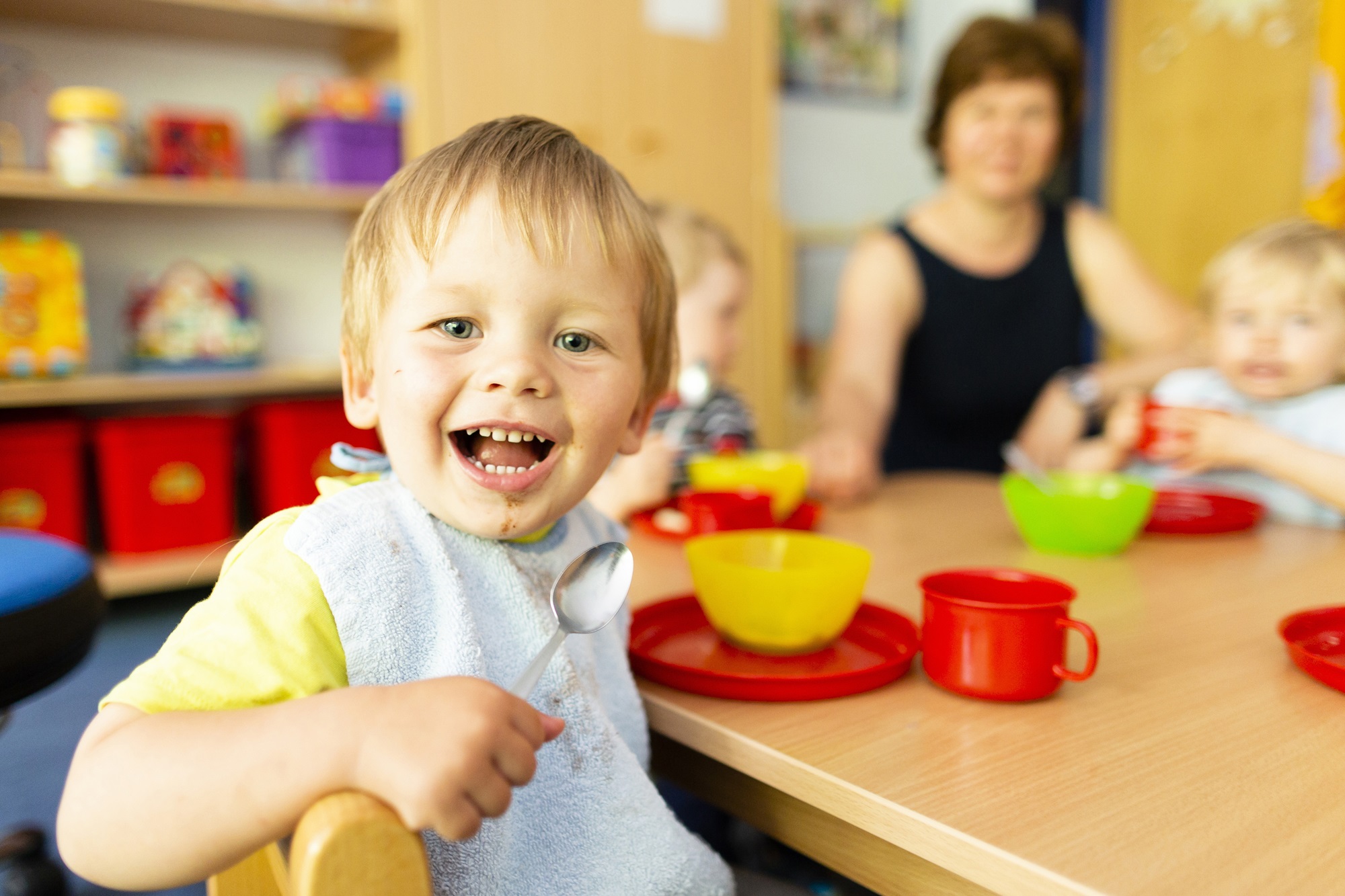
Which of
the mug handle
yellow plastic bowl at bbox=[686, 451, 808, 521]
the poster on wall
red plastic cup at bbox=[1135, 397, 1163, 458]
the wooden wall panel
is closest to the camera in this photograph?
the mug handle

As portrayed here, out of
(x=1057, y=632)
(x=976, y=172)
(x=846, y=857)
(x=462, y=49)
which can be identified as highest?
(x=462, y=49)

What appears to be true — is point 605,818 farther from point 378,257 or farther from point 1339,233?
point 1339,233

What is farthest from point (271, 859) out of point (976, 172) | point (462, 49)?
point (462, 49)

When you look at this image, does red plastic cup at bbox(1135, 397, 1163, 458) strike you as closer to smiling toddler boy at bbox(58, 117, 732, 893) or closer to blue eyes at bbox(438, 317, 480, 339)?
smiling toddler boy at bbox(58, 117, 732, 893)

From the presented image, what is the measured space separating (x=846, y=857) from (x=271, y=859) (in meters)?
0.33

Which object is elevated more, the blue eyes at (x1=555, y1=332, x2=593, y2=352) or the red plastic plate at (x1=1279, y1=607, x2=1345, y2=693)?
the blue eyes at (x1=555, y1=332, x2=593, y2=352)

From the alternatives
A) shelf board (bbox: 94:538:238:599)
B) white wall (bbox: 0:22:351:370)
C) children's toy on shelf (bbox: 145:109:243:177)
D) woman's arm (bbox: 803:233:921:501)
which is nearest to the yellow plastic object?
children's toy on shelf (bbox: 145:109:243:177)

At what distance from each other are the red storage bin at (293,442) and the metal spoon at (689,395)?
3.53 feet

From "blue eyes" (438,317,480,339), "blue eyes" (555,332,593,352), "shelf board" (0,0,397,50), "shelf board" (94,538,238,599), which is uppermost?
"shelf board" (0,0,397,50)

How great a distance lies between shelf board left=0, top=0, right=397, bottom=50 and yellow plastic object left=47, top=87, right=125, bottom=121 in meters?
0.23

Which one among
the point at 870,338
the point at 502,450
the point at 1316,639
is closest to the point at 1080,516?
the point at 1316,639

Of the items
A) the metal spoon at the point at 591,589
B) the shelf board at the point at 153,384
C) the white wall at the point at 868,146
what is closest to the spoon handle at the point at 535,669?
the metal spoon at the point at 591,589

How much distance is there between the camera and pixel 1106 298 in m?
1.85

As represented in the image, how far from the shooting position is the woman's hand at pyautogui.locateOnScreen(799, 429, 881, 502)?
1256mm
